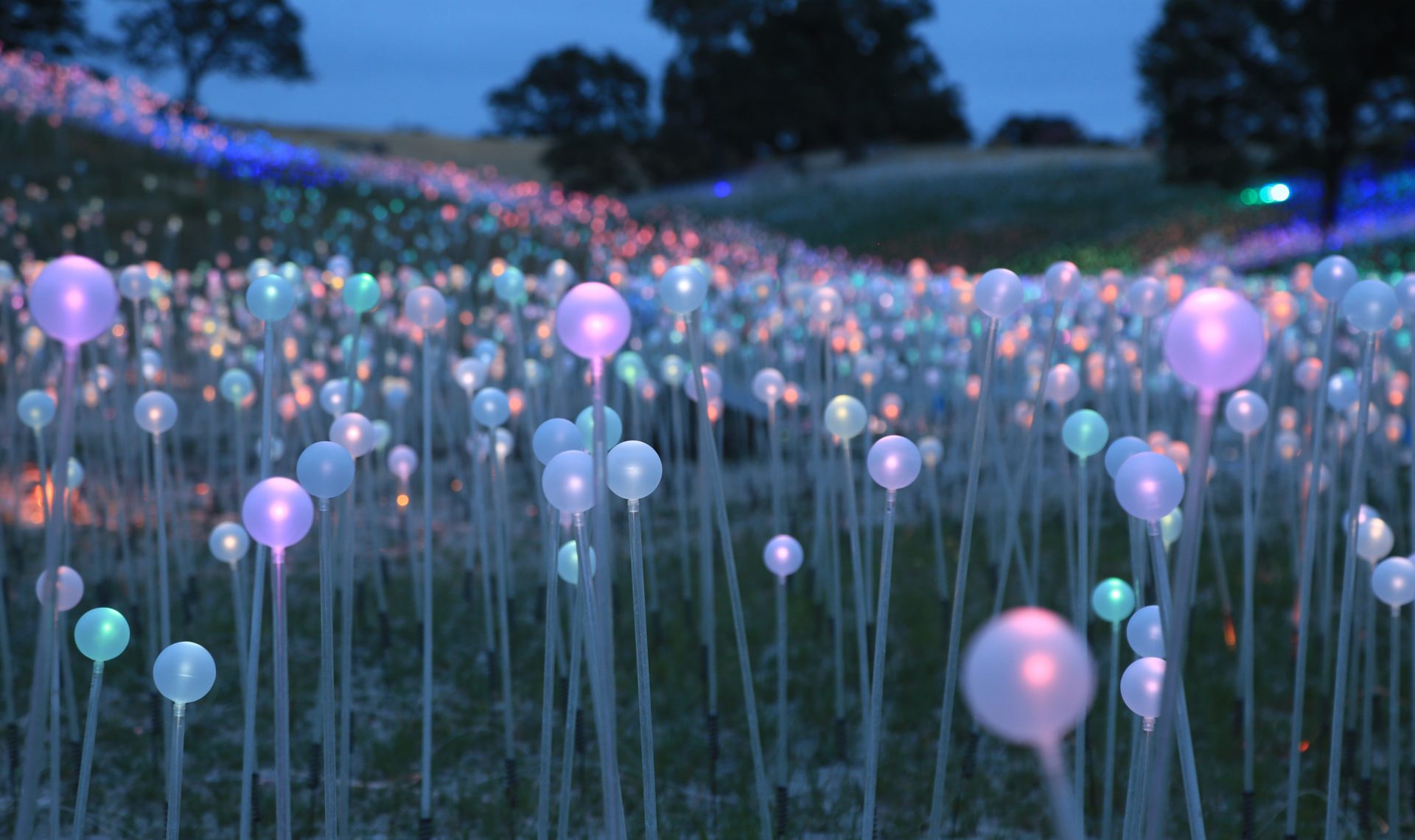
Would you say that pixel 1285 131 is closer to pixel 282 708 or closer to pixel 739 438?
pixel 739 438

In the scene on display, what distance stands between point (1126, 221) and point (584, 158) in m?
16.0

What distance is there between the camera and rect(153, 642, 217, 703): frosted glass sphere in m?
1.63

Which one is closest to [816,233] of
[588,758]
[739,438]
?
[739,438]

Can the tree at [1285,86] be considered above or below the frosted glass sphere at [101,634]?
above

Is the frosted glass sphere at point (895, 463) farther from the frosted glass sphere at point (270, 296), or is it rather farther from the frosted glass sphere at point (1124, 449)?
the frosted glass sphere at point (270, 296)

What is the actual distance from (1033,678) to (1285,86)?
23.5 m

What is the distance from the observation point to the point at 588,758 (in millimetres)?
3219

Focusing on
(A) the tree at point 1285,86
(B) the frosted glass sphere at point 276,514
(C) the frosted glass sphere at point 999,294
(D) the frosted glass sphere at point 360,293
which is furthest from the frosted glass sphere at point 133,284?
(A) the tree at point 1285,86

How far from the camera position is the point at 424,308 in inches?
101

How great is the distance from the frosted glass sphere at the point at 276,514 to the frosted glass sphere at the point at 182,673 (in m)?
0.28

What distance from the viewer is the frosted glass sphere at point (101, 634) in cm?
170

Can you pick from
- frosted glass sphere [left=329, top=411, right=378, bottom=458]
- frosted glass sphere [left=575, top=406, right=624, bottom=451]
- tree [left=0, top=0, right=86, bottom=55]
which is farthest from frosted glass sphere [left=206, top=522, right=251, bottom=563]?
tree [left=0, top=0, right=86, bottom=55]

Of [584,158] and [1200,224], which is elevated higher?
[584,158]

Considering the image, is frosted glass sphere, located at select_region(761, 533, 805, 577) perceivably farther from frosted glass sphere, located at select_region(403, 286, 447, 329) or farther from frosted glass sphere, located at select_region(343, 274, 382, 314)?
frosted glass sphere, located at select_region(343, 274, 382, 314)
